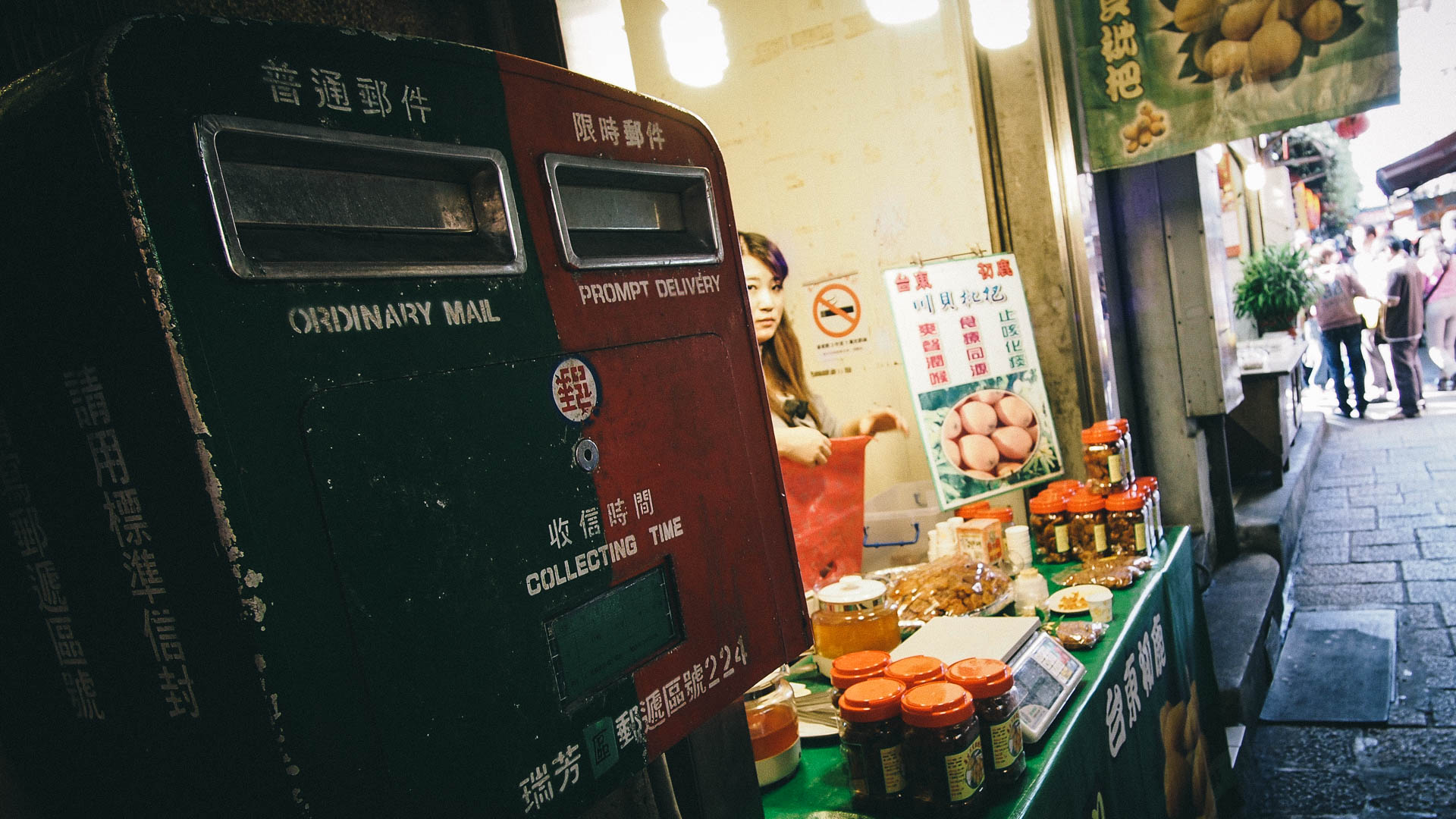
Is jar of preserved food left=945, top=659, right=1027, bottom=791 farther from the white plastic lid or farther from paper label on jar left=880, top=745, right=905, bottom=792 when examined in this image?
the white plastic lid

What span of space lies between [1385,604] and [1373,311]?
8166mm

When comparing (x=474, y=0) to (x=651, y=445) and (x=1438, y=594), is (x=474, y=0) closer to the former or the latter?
(x=651, y=445)

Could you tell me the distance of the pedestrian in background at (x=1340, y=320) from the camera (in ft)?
33.7

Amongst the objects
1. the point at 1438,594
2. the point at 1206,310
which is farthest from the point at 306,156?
the point at 1438,594

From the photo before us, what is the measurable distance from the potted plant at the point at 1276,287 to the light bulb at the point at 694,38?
25.8 feet

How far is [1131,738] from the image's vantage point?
2.51 meters

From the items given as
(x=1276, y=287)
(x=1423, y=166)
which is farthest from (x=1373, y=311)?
(x=1423, y=166)

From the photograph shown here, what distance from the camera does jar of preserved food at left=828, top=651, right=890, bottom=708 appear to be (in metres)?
1.91

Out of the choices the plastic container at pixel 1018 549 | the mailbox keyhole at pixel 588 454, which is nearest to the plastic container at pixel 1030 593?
the plastic container at pixel 1018 549

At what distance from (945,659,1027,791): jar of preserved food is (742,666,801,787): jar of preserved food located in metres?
0.39

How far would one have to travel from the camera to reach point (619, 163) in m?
1.12

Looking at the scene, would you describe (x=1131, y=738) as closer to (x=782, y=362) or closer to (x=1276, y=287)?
(x=782, y=362)

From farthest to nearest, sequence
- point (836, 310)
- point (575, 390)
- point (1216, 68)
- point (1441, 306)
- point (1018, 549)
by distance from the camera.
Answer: point (1441, 306)
point (836, 310)
point (1216, 68)
point (1018, 549)
point (575, 390)

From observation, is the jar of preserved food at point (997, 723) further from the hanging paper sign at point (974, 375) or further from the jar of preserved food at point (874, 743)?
the hanging paper sign at point (974, 375)
